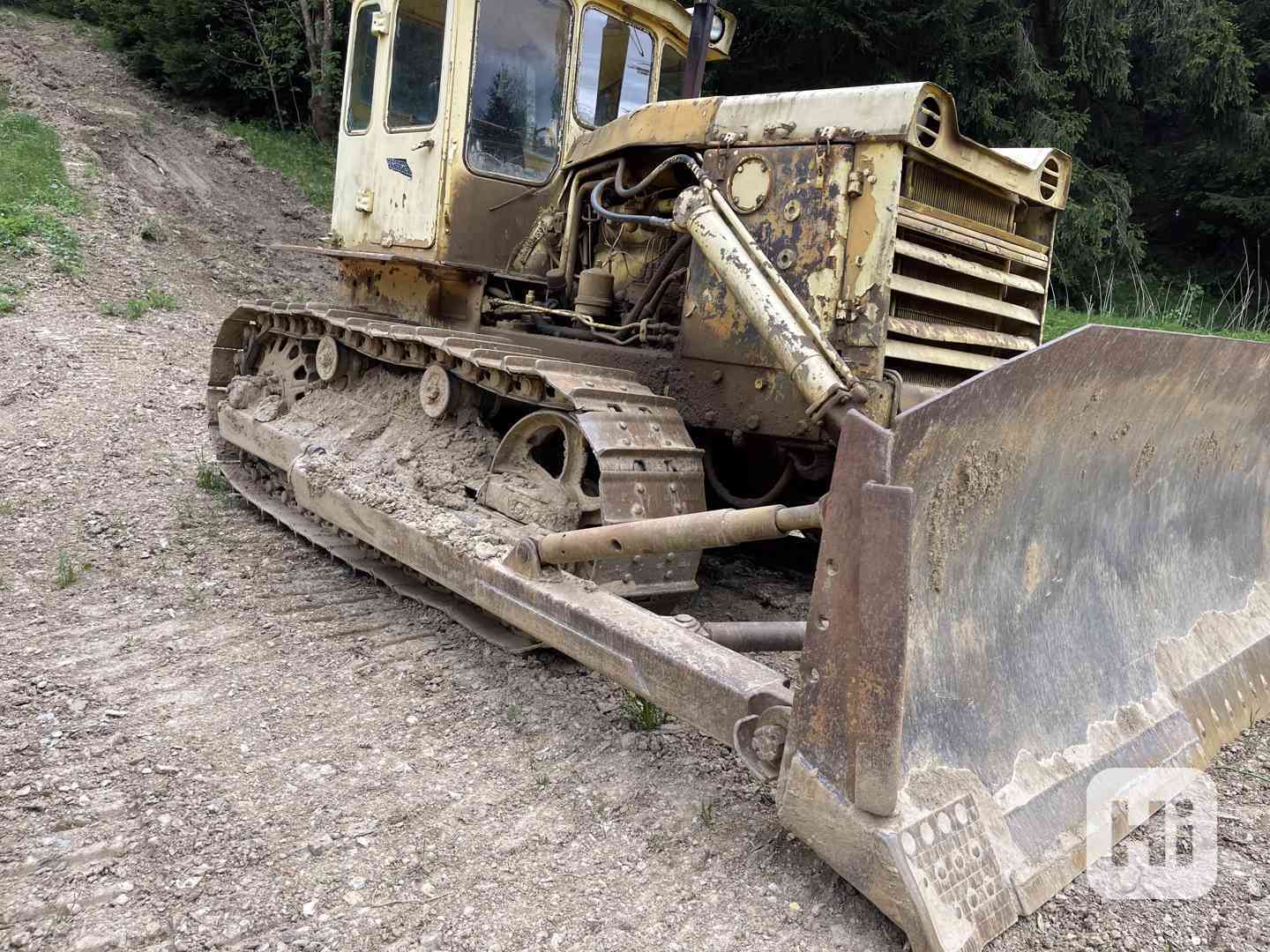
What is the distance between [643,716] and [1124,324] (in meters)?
10.6

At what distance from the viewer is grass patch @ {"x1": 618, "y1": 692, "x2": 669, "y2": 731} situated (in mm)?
3189

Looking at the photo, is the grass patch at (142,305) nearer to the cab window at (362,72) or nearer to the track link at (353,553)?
the track link at (353,553)

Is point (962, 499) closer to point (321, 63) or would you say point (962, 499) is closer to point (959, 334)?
point (959, 334)

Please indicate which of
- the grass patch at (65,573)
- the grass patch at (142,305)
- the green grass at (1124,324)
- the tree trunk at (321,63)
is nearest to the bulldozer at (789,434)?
the grass patch at (65,573)

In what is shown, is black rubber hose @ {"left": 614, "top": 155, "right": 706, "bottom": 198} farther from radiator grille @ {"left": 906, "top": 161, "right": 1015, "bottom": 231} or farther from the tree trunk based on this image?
the tree trunk

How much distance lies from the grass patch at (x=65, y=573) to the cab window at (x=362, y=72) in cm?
255

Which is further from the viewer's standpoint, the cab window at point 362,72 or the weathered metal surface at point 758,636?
the cab window at point 362,72

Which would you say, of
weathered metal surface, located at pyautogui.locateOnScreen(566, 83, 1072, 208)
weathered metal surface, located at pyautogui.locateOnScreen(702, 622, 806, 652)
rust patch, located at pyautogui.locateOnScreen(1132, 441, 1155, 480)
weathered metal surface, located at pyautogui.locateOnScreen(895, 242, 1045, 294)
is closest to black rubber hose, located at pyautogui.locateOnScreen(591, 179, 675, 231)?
weathered metal surface, located at pyautogui.locateOnScreen(566, 83, 1072, 208)

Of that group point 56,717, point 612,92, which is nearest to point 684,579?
point 56,717

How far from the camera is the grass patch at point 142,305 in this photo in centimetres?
948

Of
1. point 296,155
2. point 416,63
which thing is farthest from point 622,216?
point 296,155

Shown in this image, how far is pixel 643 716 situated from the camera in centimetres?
320

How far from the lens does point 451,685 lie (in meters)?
3.51

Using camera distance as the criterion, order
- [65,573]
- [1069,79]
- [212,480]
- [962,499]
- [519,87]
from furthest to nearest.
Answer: [1069,79]
[212,480]
[519,87]
[65,573]
[962,499]
